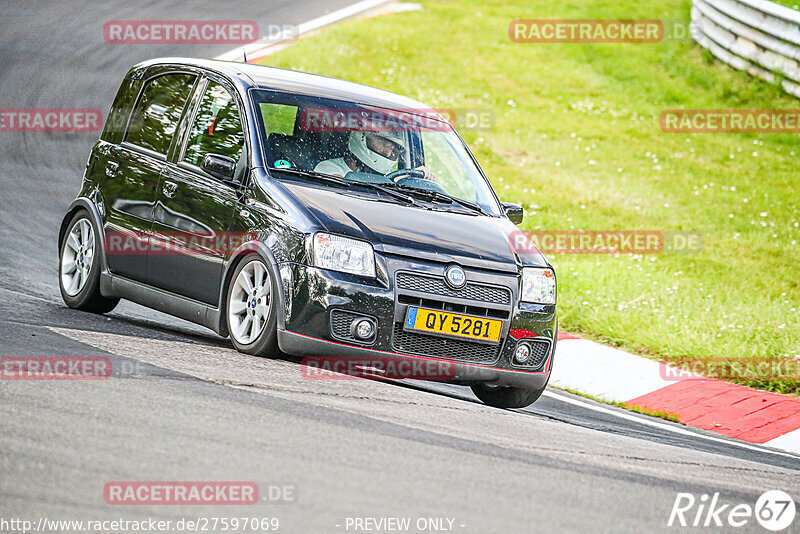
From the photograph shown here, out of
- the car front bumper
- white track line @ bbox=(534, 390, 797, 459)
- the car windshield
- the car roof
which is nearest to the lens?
the car front bumper

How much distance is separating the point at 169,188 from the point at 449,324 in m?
2.35

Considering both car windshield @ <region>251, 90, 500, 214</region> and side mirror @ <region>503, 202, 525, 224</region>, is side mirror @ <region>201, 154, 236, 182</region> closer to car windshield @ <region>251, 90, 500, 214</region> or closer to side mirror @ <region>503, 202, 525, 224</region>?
car windshield @ <region>251, 90, 500, 214</region>

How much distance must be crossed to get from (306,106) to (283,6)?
1831 centimetres

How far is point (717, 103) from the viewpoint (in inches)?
830

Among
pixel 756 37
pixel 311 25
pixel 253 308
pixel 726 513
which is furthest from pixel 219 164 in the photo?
pixel 311 25

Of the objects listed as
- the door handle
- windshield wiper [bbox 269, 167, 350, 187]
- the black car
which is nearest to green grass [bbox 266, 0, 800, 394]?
the black car

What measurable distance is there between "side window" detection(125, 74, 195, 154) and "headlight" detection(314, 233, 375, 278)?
200 cm

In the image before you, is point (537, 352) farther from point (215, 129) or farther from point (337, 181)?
point (215, 129)

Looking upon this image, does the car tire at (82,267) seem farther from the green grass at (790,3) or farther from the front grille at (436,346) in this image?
the green grass at (790,3)

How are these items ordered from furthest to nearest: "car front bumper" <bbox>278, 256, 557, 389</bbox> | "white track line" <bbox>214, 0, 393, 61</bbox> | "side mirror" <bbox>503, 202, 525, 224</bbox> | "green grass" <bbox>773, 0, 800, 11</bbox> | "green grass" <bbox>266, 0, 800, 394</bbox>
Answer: "green grass" <bbox>773, 0, 800, 11</bbox> → "white track line" <bbox>214, 0, 393, 61</bbox> → "green grass" <bbox>266, 0, 800, 394</bbox> → "side mirror" <bbox>503, 202, 525, 224</bbox> → "car front bumper" <bbox>278, 256, 557, 389</bbox>

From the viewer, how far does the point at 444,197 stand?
7.94 metres

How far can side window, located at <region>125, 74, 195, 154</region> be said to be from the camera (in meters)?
8.40

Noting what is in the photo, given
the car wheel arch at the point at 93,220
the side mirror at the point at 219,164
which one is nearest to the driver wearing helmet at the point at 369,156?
the side mirror at the point at 219,164

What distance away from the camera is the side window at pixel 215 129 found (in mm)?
7832
